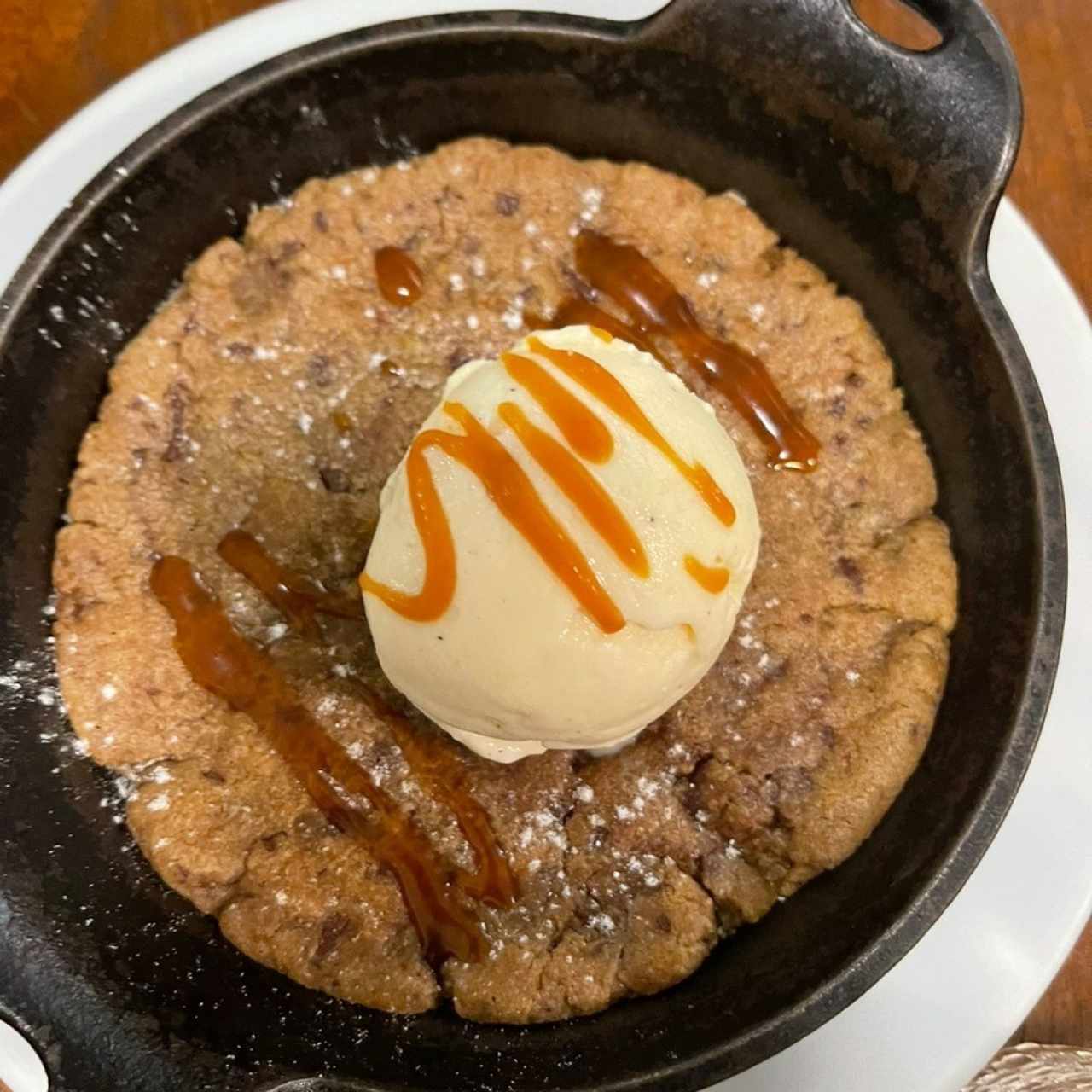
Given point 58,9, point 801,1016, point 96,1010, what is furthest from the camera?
point 58,9

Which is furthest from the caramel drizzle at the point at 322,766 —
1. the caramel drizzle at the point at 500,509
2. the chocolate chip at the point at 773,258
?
the chocolate chip at the point at 773,258

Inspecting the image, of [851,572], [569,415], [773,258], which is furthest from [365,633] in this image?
[773,258]

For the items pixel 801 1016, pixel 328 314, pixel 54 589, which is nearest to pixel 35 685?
pixel 54 589

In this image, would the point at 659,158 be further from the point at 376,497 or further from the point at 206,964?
the point at 206,964

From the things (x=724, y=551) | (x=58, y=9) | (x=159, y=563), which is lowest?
(x=724, y=551)

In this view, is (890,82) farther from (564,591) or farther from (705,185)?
(564,591)

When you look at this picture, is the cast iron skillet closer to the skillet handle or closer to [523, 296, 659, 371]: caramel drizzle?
the skillet handle
